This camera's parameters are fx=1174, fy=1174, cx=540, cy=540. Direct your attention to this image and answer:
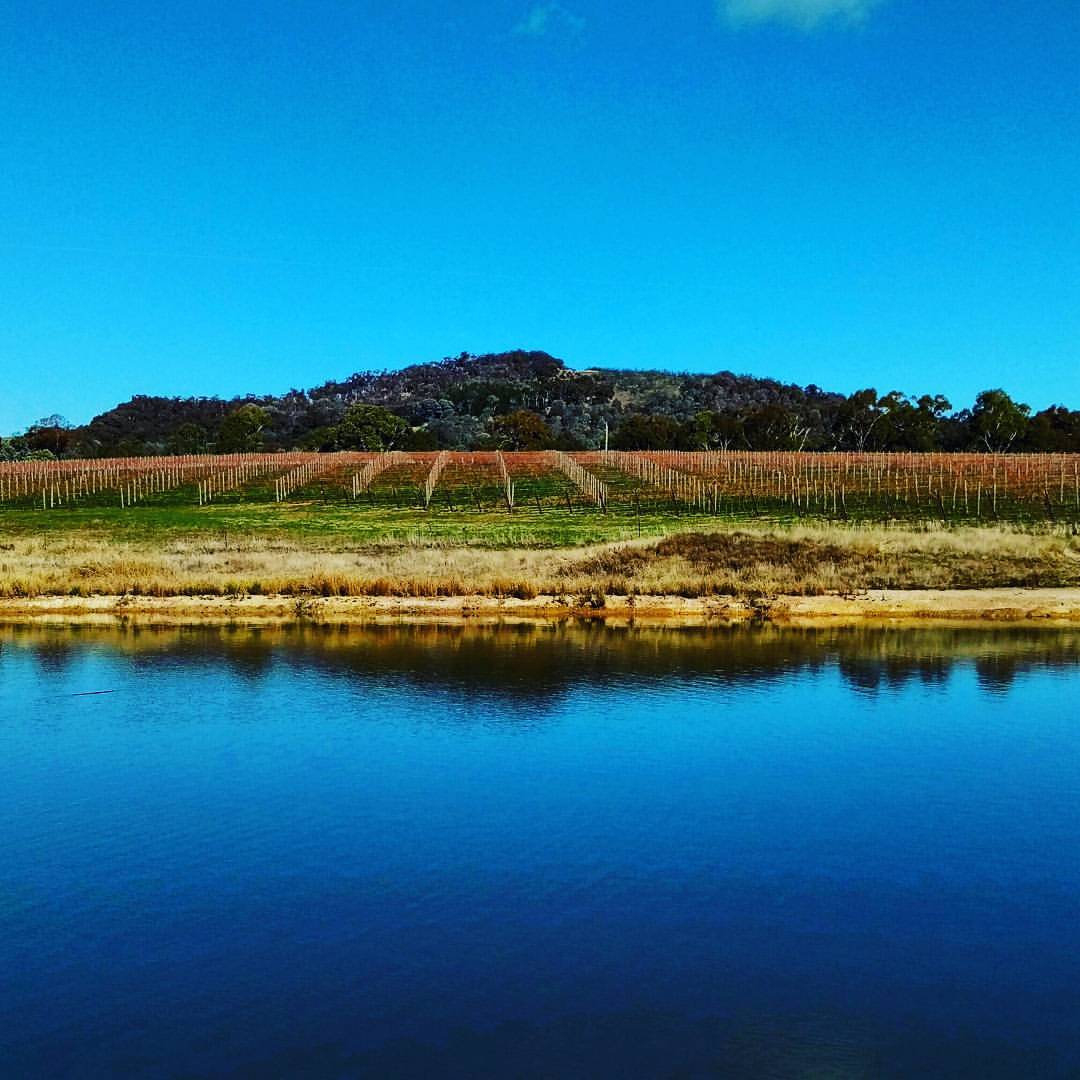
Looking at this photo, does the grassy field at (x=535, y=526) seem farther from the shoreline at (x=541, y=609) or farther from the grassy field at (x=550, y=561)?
the shoreline at (x=541, y=609)

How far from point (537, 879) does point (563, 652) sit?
11.7 metres

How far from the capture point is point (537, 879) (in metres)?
10.2

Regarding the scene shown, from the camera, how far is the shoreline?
26.1m

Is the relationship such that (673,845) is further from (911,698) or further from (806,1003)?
(911,698)

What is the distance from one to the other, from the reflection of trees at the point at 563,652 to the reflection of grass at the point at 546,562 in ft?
10.6

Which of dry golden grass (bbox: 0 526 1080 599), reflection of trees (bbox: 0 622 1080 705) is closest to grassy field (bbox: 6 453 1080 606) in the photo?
dry golden grass (bbox: 0 526 1080 599)

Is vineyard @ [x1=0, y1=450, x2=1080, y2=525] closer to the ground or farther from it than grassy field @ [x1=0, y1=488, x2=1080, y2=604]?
farther from it

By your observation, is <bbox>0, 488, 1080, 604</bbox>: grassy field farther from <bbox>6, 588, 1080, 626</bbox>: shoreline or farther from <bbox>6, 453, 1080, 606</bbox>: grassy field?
<bbox>6, 588, 1080, 626</bbox>: shoreline

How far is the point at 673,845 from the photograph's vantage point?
11094 millimetres

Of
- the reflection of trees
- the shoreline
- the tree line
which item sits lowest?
the reflection of trees

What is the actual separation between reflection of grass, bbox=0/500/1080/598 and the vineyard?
10.3 m

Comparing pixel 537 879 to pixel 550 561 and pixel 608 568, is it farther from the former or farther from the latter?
pixel 550 561

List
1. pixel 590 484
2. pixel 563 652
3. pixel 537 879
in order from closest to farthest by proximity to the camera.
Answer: pixel 537 879 < pixel 563 652 < pixel 590 484

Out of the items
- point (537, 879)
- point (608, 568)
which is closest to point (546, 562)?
point (608, 568)
